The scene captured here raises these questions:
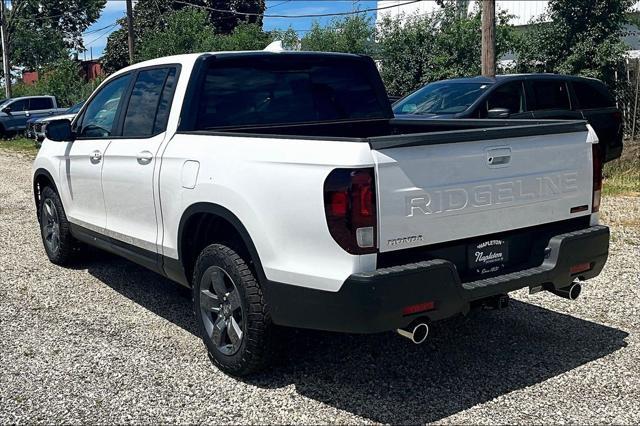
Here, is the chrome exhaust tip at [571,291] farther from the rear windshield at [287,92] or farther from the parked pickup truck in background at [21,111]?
the parked pickup truck in background at [21,111]

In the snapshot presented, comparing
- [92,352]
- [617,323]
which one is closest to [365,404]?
[92,352]

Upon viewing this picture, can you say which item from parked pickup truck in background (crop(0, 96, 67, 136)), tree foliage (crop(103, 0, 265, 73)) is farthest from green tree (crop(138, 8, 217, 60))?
parked pickup truck in background (crop(0, 96, 67, 136))

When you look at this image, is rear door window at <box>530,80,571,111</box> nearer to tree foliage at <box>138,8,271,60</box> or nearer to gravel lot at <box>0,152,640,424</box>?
Result: gravel lot at <box>0,152,640,424</box>

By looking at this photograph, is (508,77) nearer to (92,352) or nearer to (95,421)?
(92,352)

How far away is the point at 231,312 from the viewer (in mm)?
4375

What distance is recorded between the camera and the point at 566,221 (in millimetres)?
4531

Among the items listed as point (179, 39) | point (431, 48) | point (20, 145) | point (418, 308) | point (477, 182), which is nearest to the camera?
point (418, 308)

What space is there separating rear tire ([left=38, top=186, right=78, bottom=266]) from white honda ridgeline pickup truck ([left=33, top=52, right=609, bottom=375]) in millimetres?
1019

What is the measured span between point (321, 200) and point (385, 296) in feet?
1.87

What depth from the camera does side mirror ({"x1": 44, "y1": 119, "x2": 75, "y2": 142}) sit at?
6191 millimetres

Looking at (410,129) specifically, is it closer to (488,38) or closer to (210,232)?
(210,232)

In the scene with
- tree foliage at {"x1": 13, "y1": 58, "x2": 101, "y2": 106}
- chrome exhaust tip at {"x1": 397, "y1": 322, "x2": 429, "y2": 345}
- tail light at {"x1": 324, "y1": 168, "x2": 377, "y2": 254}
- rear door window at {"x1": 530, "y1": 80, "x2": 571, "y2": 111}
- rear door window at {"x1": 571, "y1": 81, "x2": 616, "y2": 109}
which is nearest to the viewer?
tail light at {"x1": 324, "y1": 168, "x2": 377, "y2": 254}

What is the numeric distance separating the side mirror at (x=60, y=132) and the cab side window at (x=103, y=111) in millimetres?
95

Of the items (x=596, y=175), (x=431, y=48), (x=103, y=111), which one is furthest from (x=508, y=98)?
(x=431, y=48)
